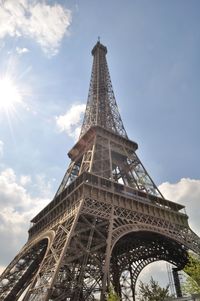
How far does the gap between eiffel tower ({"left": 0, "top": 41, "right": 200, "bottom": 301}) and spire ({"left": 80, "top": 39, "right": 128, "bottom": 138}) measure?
2588 mm

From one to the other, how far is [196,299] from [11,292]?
20565 millimetres

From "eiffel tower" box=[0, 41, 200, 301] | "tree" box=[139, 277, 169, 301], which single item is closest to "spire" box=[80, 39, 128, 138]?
"eiffel tower" box=[0, 41, 200, 301]

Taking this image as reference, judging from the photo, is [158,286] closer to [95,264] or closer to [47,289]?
[95,264]

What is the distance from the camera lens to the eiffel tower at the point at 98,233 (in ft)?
65.3

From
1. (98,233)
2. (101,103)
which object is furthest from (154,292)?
(101,103)

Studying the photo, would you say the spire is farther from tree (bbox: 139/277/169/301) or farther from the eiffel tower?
tree (bbox: 139/277/169/301)

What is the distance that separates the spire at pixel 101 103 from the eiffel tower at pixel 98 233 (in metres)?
2.59

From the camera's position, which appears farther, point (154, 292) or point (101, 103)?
point (101, 103)

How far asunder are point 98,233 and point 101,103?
27.2 meters

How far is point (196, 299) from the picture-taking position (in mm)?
13789

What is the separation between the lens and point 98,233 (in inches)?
902

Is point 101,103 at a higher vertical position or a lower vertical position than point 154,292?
higher

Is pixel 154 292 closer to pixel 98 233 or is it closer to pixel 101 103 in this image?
pixel 98 233

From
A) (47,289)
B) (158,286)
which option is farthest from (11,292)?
(158,286)
